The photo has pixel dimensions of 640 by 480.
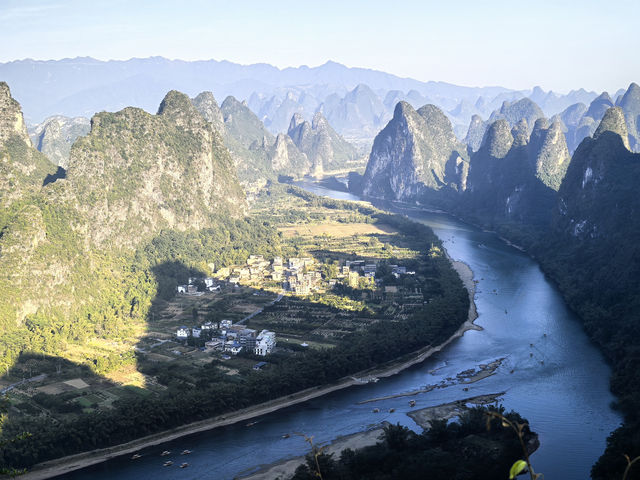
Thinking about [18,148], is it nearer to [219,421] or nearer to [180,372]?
[180,372]

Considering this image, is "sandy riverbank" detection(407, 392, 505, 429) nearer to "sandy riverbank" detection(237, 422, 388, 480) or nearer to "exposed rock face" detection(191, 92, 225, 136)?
"sandy riverbank" detection(237, 422, 388, 480)

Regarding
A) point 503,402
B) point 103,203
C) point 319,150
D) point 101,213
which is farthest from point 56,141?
point 503,402

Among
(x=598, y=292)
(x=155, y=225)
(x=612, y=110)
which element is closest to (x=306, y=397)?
(x=598, y=292)

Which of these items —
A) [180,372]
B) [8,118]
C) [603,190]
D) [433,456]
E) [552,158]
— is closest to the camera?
[433,456]

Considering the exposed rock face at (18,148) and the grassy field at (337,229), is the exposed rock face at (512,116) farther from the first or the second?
the exposed rock face at (18,148)

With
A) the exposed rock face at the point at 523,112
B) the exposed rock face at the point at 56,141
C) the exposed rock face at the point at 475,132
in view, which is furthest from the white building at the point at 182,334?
the exposed rock face at the point at 523,112

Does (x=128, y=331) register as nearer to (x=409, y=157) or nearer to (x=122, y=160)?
(x=122, y=160)
